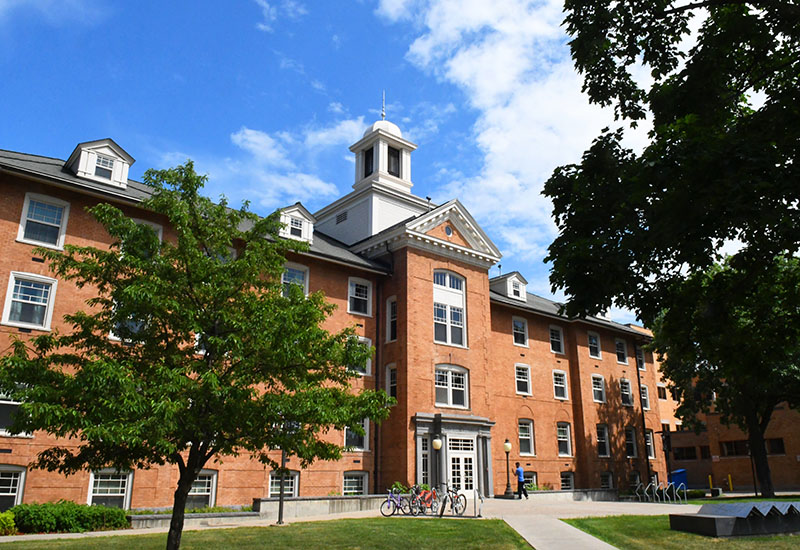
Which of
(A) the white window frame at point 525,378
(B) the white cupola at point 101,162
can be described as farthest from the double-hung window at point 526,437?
(B) the white cupola at point 101,162

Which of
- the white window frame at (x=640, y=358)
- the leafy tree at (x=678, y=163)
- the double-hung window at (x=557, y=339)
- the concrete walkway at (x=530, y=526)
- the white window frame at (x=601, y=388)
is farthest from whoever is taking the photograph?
the white window frame at (x=640, y=358)

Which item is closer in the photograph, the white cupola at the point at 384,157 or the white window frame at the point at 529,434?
the white window frame at the point at 529,434

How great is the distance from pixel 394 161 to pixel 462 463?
59.5 ft

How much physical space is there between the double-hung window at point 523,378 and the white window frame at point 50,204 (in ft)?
78.4

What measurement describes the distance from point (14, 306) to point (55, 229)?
3063 mm

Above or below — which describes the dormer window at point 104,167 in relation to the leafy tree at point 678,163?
above

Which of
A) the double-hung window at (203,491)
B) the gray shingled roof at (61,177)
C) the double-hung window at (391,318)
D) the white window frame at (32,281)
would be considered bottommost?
the double-hung window at (203,491)

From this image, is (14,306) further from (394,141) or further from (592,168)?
(394,141)

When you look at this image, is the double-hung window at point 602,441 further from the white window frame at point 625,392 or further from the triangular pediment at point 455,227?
the triangular pediment at point 455,227

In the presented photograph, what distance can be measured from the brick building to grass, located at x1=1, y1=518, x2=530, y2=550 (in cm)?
578

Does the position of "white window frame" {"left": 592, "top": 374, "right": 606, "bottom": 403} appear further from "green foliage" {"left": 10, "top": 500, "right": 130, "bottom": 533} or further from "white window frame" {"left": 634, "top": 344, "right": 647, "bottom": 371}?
"green foliage" {"left": 10, "top": 500, "right": 130, "bottom": 533}

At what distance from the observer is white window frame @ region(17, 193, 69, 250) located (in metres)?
21.6

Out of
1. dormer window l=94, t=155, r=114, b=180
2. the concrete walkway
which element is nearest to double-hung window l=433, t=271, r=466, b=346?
the concrete walkway

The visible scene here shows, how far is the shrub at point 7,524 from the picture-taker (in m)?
16.0
